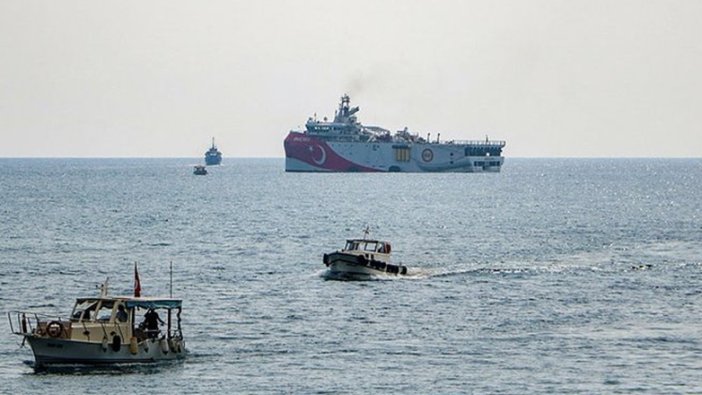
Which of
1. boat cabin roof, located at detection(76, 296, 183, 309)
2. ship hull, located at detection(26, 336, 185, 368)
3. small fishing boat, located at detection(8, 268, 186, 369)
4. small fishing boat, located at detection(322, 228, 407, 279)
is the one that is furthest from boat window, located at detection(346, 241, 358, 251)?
ship hull, located at detection(26, 336, 185, 368)

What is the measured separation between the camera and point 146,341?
57938mm

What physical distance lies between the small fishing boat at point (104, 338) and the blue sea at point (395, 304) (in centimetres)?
79

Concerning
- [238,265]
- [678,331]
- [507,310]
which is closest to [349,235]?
[238,265]

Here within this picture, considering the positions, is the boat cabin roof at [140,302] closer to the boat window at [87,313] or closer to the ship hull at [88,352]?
the boat window at [87,313]

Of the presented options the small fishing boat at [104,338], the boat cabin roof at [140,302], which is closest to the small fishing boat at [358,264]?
the small fishing boat at [104,338]

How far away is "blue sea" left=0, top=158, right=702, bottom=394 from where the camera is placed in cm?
5531

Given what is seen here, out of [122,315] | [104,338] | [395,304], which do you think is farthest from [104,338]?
[395,304]

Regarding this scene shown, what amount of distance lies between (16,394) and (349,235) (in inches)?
3423

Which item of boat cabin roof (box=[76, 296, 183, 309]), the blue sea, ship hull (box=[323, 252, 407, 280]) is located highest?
boat cabin roof (box=[76, 296, 183, 309])

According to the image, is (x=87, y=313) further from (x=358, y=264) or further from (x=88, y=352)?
(x=358, y=264)

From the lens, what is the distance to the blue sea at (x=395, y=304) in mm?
55312

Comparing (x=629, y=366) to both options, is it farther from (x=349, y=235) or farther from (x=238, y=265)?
(x=349, y=235)

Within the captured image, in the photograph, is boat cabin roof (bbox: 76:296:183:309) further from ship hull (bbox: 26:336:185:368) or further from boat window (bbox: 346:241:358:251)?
boat window (bbox: 346:241:358:251)

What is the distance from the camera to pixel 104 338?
56625 millimetres
